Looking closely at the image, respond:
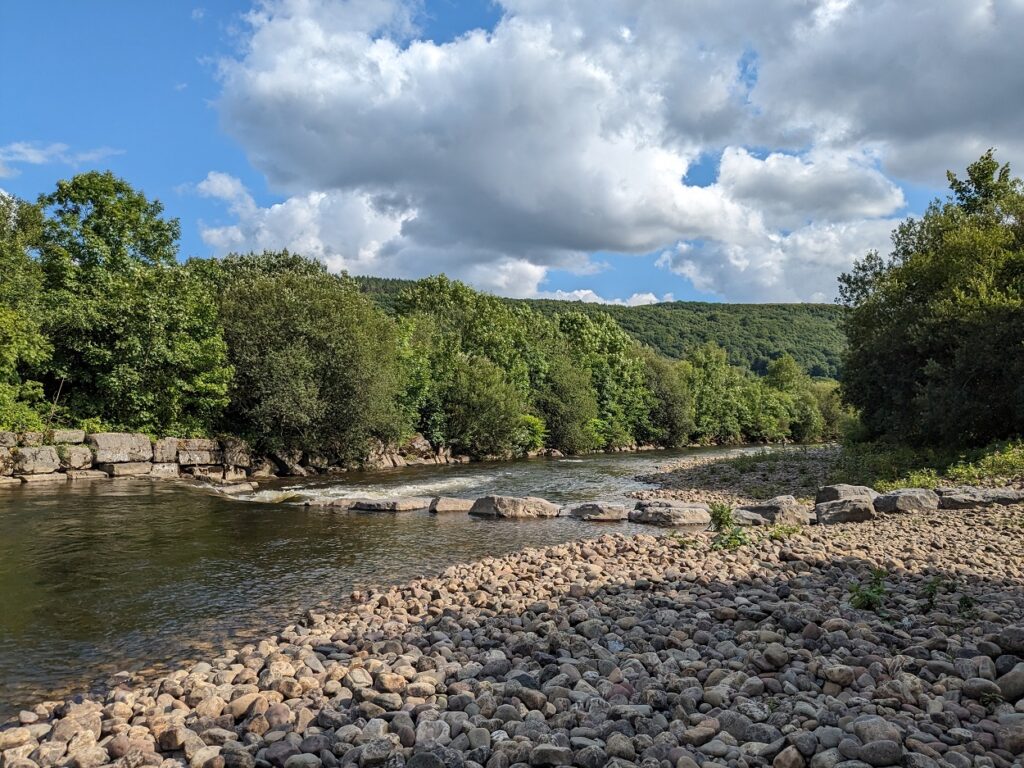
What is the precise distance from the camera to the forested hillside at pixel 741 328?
13688 centimetres

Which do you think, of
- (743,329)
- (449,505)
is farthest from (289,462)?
(743,329)

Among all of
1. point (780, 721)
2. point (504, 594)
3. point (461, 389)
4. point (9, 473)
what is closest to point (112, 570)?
point (504, 594)

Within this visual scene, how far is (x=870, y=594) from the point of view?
7.39 meters

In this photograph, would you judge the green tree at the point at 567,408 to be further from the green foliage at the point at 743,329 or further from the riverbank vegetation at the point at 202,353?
the green foliage at the point at 743,329

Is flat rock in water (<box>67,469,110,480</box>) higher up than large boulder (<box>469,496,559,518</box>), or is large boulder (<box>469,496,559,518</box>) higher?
flat rock in water (<box>67,469,110,480</box>)

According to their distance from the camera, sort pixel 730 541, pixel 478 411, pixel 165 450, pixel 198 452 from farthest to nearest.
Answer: pixel 478 411 < pixel 198 452 < pixel 165 450 < pixel 730 541

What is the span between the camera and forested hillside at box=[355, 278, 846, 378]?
136875mm

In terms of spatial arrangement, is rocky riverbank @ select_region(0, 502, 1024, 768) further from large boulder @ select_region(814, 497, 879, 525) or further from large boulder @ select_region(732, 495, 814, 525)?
large boulder @ select_region(732, 495, 814, 525)

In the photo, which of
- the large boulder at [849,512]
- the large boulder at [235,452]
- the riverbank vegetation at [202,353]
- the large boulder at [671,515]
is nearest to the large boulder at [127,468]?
the riverbank vegetation at [202,353]

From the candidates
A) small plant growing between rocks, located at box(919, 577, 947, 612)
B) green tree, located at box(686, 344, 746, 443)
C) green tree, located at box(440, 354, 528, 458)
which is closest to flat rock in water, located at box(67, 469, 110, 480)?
green tree, located at box(440, 354, 528, 458)

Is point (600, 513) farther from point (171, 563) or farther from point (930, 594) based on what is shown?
point (930, 594)

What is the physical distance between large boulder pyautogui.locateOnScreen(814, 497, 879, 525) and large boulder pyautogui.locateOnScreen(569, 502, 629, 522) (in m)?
5.40

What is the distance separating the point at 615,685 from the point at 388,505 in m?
15.6

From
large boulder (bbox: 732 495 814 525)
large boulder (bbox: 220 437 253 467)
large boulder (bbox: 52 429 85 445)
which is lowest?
large boulder (bbox: 732 495 814 525)
